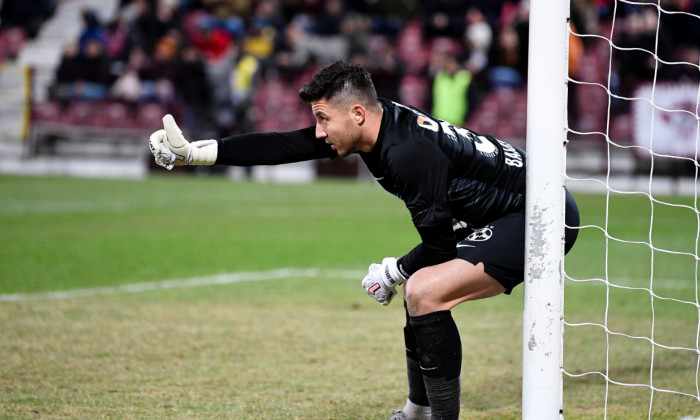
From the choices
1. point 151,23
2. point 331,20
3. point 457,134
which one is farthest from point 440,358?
point 151,23

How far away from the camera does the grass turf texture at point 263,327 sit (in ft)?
15.8

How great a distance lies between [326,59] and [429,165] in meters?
20.5

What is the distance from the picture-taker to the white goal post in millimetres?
3881

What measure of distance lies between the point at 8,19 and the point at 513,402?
29125 mm

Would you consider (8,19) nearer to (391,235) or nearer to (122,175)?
(122,175)

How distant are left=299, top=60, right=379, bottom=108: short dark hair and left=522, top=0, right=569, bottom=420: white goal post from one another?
0.75m

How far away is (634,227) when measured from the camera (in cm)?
1273

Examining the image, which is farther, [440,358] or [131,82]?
[131,82]

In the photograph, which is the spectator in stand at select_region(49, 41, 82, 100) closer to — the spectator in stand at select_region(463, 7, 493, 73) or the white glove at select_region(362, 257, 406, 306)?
the spectator in stand at select_region(463, 7, 493, 73)

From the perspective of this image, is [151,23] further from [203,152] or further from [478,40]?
[203,152]

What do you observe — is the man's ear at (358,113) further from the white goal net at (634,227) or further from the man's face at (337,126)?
the white goal net at (634,227)

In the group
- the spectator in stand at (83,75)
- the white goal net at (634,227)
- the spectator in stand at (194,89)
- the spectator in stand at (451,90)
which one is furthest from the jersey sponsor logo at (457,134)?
the spectator in stand at (83,75)

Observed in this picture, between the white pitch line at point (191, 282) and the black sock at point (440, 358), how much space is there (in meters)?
4.69

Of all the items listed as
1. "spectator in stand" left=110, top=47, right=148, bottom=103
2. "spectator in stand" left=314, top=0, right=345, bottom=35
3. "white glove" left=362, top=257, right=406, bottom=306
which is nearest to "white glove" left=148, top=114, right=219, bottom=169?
"white glove" left=362, top=257, right=406, bottom=306
